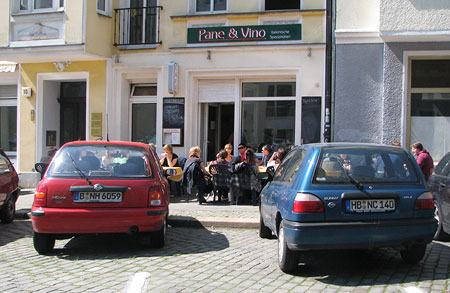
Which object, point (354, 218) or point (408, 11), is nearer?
point (354, 218)

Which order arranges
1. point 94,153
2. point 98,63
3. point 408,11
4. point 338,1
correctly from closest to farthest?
point 94,153, point 408,11, point 338,1, point 98,63

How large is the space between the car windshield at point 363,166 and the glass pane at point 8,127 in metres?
13.1

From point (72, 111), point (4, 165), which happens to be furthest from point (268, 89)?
point (4, 165)

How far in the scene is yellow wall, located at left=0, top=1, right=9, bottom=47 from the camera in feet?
46.1

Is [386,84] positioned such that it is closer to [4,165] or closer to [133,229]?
[133,229]

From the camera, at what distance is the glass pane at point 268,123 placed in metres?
13.3

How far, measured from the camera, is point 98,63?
14.3m

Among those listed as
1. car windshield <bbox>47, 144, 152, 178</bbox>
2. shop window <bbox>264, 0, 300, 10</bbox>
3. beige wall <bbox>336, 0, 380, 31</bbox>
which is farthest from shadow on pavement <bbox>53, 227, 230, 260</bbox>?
shop window <bbox>264, 0, 300, 10</bbox>

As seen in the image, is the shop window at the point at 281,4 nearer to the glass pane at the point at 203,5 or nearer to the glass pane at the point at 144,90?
the glass pane at the point at 203,5

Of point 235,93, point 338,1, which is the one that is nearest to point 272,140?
point 235,93

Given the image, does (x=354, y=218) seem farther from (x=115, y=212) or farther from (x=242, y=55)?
(x=242, y=55)

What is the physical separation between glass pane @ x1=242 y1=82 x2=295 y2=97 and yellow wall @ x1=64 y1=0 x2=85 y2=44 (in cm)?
473

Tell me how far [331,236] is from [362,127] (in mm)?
7615

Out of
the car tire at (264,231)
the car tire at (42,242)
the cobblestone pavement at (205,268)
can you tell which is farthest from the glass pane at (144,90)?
the car tire at (42,242)
